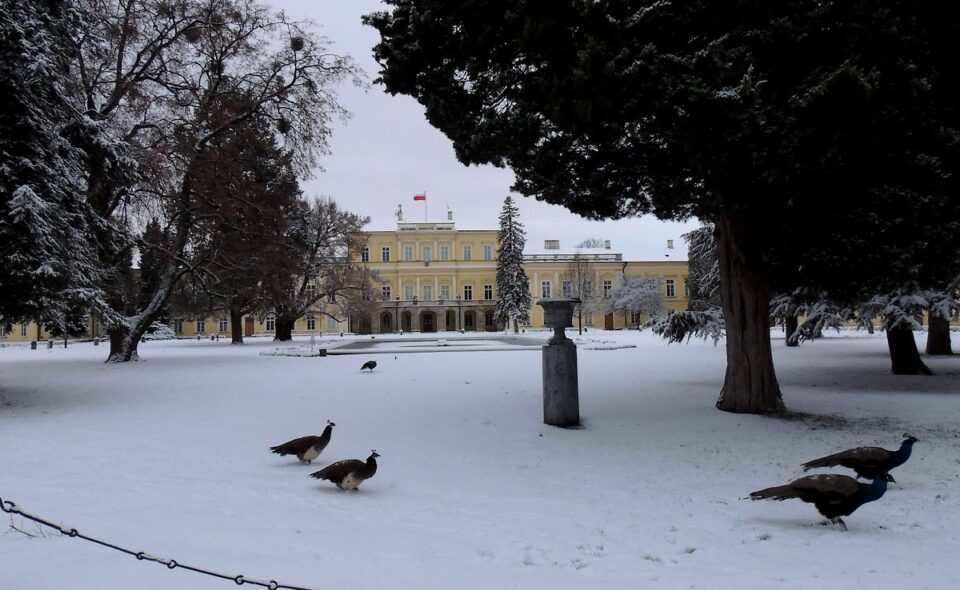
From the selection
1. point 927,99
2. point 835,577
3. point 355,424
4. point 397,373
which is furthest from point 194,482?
point 397,373

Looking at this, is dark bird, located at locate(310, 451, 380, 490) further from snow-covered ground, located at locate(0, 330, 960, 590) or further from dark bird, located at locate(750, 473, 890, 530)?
dark bird, located at locate(750, 473, 890, 530)

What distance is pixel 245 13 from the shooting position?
2272cm

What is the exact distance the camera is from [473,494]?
5.79 m

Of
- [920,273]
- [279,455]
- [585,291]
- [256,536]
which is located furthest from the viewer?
[585,291]

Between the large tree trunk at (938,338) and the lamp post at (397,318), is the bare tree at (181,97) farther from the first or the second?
the lamp post at (397,318)

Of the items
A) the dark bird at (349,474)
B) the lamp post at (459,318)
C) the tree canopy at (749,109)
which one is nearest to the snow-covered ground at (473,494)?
the dark bird at (349,474)

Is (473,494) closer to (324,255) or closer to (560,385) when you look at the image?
(560,385)

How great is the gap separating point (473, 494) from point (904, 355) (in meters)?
15.1

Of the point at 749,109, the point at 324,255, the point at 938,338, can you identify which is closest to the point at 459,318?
the point at 324,255

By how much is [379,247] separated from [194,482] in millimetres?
70050

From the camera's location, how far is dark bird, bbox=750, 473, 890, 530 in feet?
15.1

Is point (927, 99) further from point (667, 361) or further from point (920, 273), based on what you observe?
point (667, 361)

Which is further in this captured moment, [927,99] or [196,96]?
[196,96]

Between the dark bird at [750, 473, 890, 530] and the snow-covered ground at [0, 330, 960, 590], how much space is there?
0.64 feet
